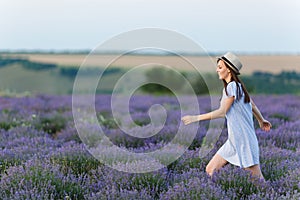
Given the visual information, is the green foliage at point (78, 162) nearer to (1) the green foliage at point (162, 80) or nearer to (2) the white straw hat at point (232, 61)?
(2) the white straw hat at point (232, 61)

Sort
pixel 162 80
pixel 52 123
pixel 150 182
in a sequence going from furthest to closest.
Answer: pixel 162 80
pixel 52 123
pixel 150 182

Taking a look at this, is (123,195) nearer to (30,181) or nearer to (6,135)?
(30,181)

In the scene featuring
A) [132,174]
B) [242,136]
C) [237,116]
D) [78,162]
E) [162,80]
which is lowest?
[162,80]

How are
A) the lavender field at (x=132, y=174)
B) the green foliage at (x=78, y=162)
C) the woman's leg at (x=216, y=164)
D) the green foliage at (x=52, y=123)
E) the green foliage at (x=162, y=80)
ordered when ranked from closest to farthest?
the lavender field at (x=132, y=174)
the woman's leg at (x=216, y=164)
the green foliage at (x=78, y=162)
the green foliage at (x=52, y=123)
the green foliage at (x=162, y=80)

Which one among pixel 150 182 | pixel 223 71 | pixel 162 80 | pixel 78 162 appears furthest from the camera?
pixel 162 80

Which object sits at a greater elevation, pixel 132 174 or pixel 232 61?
pixel 232 61

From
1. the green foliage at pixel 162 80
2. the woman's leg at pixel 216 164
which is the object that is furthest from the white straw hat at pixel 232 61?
the green foliage at pixel 162 80

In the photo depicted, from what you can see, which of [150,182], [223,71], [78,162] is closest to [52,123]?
[78,162]

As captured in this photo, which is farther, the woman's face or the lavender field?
the woman's face

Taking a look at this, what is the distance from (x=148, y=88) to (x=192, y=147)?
426 inches

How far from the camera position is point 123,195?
3363mm

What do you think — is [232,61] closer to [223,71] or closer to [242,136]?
[223,71]

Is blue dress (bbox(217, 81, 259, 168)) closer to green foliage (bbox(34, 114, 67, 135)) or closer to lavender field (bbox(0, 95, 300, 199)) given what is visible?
lavender field (bbox(0, 95, 300, 199))

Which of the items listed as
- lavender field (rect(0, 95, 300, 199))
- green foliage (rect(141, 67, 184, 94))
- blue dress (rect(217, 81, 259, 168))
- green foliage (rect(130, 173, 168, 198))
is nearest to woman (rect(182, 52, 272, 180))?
blue dress (rect(217, 81, 259, 168))
